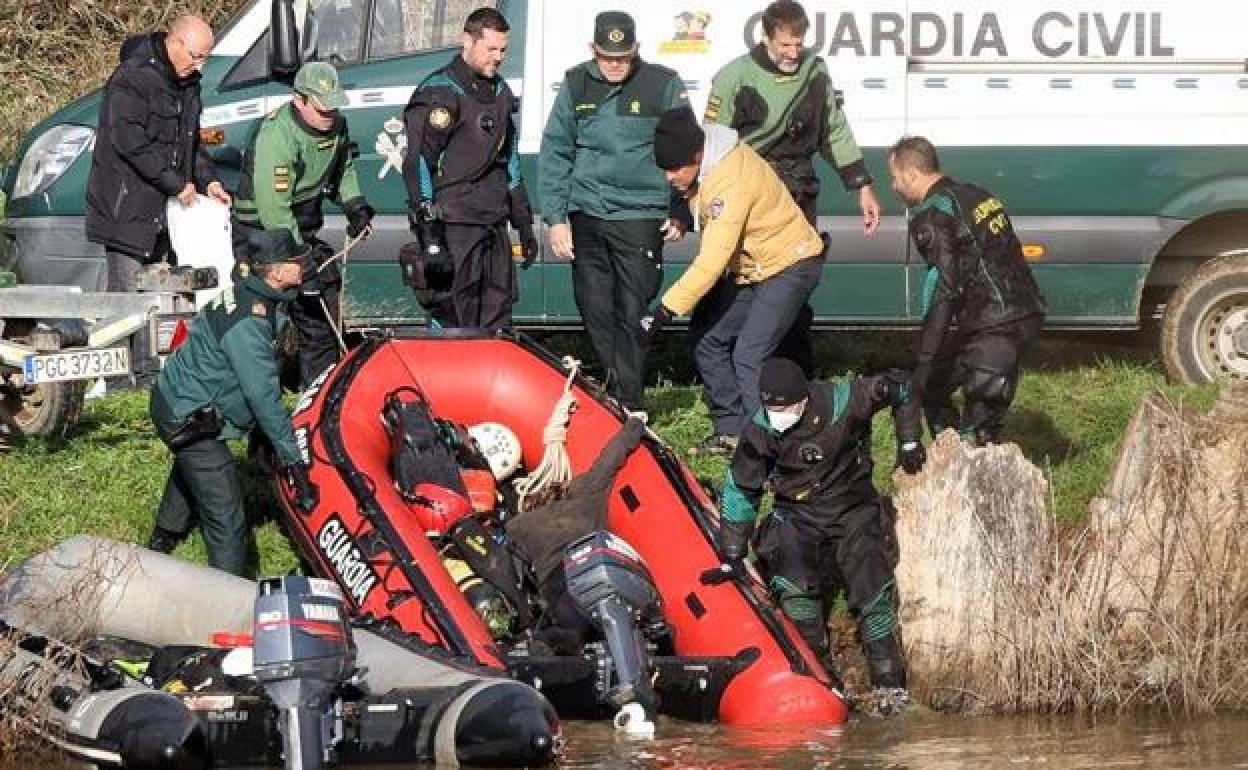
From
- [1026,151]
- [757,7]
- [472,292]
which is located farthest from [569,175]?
[1026,151]

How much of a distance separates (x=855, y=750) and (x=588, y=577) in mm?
1316

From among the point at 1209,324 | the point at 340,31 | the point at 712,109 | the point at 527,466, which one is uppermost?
the point at 340,31

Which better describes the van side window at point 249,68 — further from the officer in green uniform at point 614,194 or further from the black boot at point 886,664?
the black boot at point 886,664

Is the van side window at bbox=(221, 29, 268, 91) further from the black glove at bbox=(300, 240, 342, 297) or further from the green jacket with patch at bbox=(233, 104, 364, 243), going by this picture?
the black glove at bbox=(300, 240, 342, 297)

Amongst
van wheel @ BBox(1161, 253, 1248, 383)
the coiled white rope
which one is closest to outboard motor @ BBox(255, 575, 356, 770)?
the coiled white rope

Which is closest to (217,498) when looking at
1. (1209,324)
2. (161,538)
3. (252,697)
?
(161,538)

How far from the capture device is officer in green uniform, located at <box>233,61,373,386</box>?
13.8 m

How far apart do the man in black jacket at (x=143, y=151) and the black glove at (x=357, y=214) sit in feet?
2.32

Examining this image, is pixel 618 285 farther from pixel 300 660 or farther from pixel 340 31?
pixel 300 660

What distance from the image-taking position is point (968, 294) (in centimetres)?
1305

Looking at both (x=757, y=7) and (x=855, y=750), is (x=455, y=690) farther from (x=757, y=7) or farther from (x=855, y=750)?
(x=757, y=7)

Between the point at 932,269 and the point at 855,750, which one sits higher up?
the point at 932,269

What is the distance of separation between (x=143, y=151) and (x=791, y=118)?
3205 millimetres

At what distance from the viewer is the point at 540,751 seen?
10242mm
